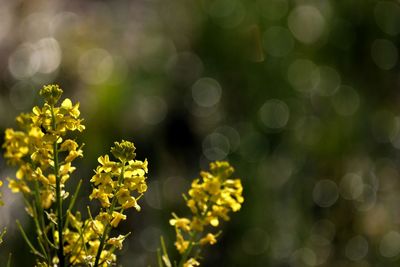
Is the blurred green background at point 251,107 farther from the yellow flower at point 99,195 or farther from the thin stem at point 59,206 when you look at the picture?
the yellow flower at point 99,195

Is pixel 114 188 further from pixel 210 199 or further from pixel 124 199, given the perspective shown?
pixel 210 199

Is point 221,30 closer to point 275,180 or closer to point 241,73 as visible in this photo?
point 241,73

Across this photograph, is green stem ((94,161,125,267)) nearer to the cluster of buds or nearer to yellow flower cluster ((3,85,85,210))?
the cluster of buds

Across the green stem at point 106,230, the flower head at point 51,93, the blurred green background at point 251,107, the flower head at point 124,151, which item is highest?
the flower head at point 51,93

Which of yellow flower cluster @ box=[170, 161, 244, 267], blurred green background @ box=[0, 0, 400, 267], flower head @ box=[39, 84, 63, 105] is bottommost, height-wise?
blurred green background @ box=[0, 0, 400, 267]

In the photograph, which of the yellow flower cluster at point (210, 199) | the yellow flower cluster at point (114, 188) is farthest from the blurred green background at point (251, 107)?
the yellow flower cluster at point (114, 188)

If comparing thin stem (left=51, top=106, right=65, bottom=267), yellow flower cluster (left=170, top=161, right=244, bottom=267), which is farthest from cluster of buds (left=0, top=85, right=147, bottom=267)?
yellow flower cluster (left=170, top=161, right=244, bottom=267)

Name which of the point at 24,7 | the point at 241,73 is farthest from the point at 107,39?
the point at 241,73

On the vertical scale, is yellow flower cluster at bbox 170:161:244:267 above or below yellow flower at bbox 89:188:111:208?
below
